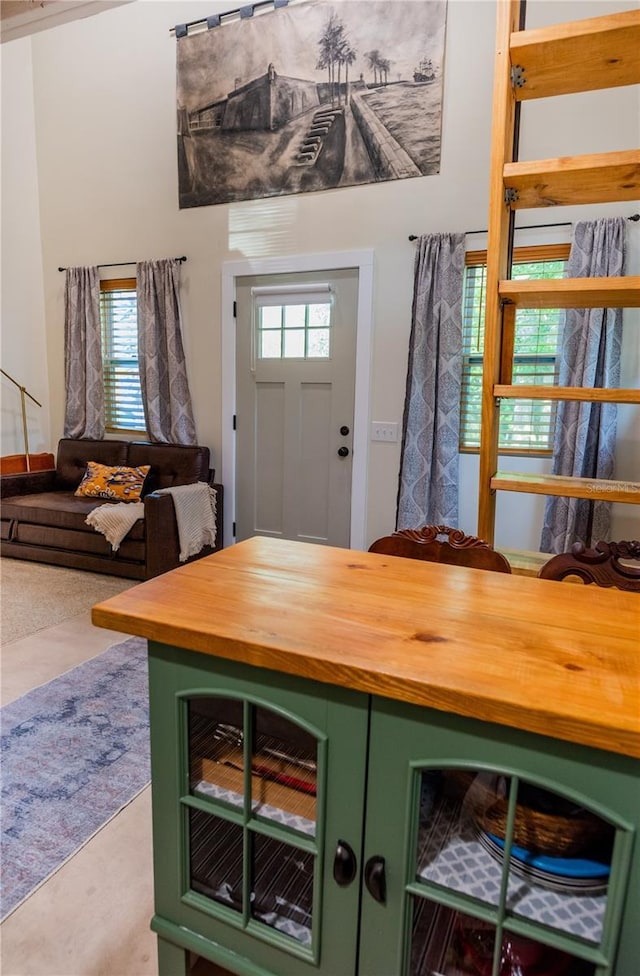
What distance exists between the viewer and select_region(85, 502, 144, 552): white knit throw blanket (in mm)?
3717

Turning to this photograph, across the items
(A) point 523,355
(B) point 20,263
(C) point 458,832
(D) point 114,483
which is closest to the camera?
(C) point 458,832

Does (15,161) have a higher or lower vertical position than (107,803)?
higher

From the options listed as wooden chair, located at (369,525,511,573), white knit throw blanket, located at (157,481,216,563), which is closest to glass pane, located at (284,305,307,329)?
white knit throw blanket, located at (157,481,216,563)

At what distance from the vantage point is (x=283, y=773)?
903mm

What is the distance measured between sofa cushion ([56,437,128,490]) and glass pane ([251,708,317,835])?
3.93 metres

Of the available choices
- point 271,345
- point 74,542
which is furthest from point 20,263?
point 74,542

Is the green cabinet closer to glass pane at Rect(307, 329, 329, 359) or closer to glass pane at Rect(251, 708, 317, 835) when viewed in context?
glass pane at Rect(251, 708, 317, 835)

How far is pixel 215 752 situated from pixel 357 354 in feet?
10.5

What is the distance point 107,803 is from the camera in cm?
179

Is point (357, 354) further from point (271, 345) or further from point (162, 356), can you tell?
point (162, 356)

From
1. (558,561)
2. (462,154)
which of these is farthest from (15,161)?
(558,561)

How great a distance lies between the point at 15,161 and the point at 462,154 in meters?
3.72

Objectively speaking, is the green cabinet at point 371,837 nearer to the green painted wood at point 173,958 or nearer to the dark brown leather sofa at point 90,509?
the green painted wood at point 173,958

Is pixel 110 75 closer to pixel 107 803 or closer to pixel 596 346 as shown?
pixel 596 346
